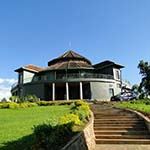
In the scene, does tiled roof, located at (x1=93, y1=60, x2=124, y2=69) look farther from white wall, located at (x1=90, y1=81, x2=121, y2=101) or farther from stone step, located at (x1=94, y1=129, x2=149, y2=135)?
stone step, located at (x1=94, y1=129, x2=149, y2=135)

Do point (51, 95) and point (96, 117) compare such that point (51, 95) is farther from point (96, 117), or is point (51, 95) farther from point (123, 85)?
point (96, 117)

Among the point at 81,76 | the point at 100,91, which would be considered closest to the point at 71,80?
the point at 81,76

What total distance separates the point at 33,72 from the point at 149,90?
23.4 meters

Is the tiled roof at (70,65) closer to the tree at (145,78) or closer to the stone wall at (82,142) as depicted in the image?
the tree at (145,78)

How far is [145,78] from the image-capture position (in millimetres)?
53031

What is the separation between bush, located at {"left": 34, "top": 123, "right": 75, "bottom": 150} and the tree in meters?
39.2

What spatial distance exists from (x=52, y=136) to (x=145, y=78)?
42.9 meters

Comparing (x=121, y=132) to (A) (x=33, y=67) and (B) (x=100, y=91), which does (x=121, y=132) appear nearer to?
(B) (x=100, y=91)

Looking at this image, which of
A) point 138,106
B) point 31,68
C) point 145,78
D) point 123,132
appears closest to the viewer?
point 123,132

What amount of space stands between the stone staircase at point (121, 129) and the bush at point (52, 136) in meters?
2.34

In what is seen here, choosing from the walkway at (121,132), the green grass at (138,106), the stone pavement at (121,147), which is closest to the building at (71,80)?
the green grass at (138,106)

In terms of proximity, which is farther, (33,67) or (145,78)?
(33,67)

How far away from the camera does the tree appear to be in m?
51.9

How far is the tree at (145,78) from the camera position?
51.9 m
